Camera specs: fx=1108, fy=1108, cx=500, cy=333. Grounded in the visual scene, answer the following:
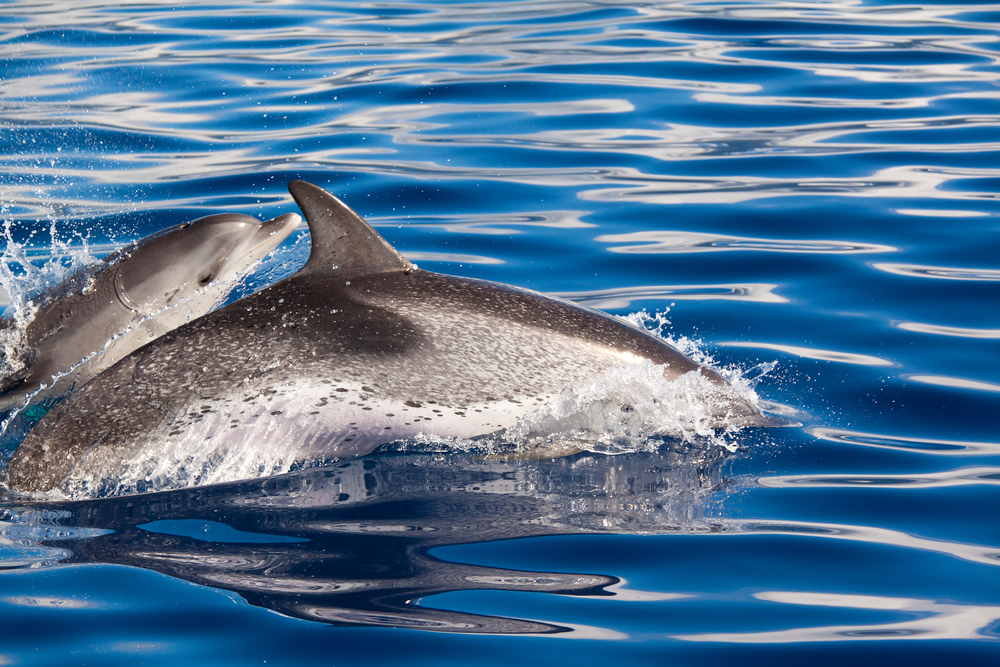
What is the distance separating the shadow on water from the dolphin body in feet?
0.54

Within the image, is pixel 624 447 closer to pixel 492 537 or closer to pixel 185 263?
pixel 492 537

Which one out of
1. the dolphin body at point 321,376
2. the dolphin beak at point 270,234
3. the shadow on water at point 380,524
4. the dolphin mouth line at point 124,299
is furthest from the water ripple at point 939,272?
the dolphin mouth line at point 124,299

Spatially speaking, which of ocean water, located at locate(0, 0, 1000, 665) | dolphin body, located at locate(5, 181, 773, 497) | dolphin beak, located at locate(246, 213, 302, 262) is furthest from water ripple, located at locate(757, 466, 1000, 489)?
dolphin beak, located at locate(246, 213, 302, 262)

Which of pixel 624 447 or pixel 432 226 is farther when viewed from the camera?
pixel 432 226

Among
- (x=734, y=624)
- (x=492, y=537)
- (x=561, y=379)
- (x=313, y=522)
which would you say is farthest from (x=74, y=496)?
(x=734, y=624)

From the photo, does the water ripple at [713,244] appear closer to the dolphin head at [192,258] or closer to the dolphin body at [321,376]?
the dolphin head at [192,258]

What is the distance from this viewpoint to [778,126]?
1209 cm

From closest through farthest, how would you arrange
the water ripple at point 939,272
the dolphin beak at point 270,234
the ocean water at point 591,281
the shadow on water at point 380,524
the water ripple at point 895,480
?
the ocean water at point 591,281, the shadow on water at point 380,524, the water ripple at point 895,480, the dolphin beak at point 270,234, the water ripple at point 939,272

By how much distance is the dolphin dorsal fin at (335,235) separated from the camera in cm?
547

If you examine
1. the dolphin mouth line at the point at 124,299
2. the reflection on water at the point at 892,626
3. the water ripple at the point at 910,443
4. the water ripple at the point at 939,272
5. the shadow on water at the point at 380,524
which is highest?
the water ripple at the point at 939,272

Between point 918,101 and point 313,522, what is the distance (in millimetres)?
10473

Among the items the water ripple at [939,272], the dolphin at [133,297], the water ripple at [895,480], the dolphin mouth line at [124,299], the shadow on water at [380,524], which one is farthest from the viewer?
the water ripple at [939,272]

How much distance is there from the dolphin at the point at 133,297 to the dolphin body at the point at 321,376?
128cm

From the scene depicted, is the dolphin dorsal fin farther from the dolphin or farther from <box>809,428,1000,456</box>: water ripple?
<box>809,428,1000,456</box>: water ripple
